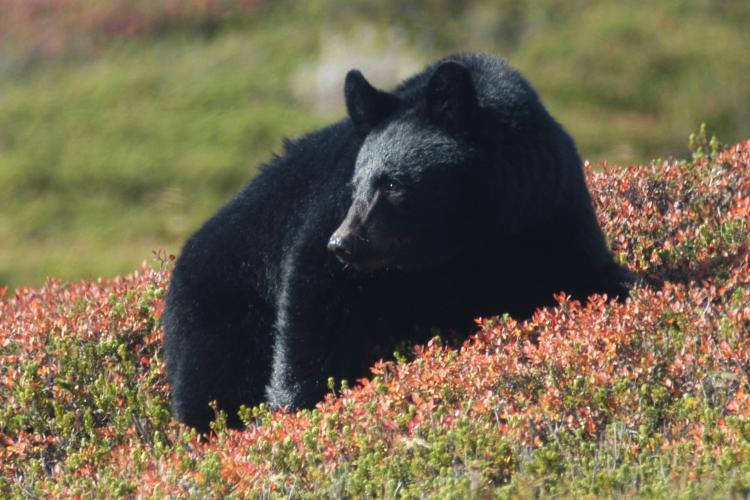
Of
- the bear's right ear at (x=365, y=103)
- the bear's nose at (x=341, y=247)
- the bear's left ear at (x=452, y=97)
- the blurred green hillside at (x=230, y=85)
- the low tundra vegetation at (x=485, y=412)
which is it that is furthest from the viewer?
the blurred green hillside at (x=230, y=85)

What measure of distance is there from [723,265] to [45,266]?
1531cm

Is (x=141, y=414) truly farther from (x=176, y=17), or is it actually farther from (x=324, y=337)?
(x=176, y=17)

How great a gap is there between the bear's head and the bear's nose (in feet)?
0.84

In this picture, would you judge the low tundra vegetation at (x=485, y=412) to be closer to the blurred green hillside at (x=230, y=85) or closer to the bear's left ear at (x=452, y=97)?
the bear's left ear at (x=452, y=97)

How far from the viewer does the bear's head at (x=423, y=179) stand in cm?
596

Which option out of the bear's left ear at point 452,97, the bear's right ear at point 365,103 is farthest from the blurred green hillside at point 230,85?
the bear's left ear at point 452,97

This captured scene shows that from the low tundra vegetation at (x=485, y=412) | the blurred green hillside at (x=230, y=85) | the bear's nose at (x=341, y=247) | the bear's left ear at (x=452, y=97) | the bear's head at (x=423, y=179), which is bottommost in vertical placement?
the low tundra vegetation at (x=485, y=412)

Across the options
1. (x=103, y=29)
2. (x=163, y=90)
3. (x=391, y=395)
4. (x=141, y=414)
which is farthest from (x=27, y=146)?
(x=391, y=395)

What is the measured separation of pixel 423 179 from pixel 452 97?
428 mm

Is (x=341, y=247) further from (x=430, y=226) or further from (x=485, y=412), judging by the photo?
(x=485, y=412)

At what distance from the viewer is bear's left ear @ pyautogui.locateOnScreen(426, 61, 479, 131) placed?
231 inches

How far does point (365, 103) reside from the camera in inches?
244

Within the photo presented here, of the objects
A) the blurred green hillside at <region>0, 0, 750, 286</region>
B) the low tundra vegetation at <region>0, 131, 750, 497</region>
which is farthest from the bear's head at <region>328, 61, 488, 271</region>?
the blurred green hillside at <region>0, 0, 750, 286</region>

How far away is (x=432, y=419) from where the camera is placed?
4840mm
